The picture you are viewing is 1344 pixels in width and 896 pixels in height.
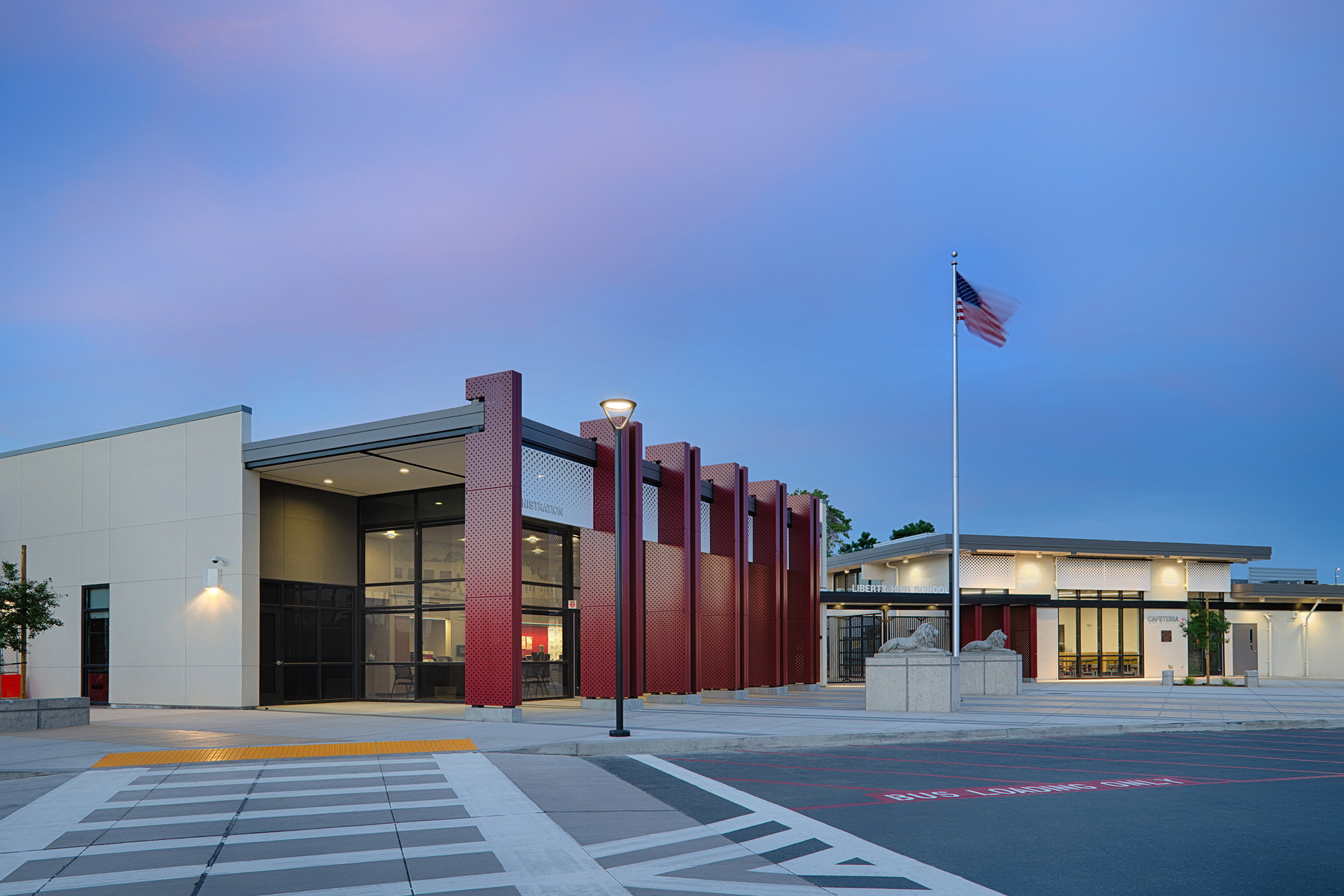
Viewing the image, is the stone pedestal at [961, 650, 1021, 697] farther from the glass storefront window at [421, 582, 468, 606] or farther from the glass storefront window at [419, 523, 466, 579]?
the glass storefront window at [419, 523, 466, 579]

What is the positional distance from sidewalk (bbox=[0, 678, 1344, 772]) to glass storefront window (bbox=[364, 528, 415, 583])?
3.32 m

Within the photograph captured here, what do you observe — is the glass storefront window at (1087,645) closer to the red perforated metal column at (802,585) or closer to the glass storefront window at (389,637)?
the red perforated metal column at (802,585)

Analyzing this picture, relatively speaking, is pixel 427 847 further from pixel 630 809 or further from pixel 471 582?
pixel 471 582

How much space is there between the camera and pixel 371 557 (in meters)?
26.8

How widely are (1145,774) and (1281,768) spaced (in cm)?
234

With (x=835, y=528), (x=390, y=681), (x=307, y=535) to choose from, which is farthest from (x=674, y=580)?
(x=835, y=528)

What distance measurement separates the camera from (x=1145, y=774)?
1270 centimetres

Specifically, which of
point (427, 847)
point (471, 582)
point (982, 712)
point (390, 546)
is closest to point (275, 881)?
point (427, 847)

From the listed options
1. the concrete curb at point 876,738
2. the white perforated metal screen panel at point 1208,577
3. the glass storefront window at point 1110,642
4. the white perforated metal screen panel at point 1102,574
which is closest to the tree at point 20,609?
the concrete curb at point 876,738

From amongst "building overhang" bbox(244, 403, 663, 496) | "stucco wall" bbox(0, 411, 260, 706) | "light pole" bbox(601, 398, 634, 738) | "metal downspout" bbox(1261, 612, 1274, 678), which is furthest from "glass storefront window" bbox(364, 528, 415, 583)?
"metal downspout" bbox(1261, 612, 1274, 678)

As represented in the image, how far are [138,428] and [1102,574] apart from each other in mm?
38621

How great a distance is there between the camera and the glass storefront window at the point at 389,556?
1028 inches

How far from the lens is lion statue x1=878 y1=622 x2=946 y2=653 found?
2272cm

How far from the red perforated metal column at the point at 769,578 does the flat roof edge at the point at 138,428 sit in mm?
14594
